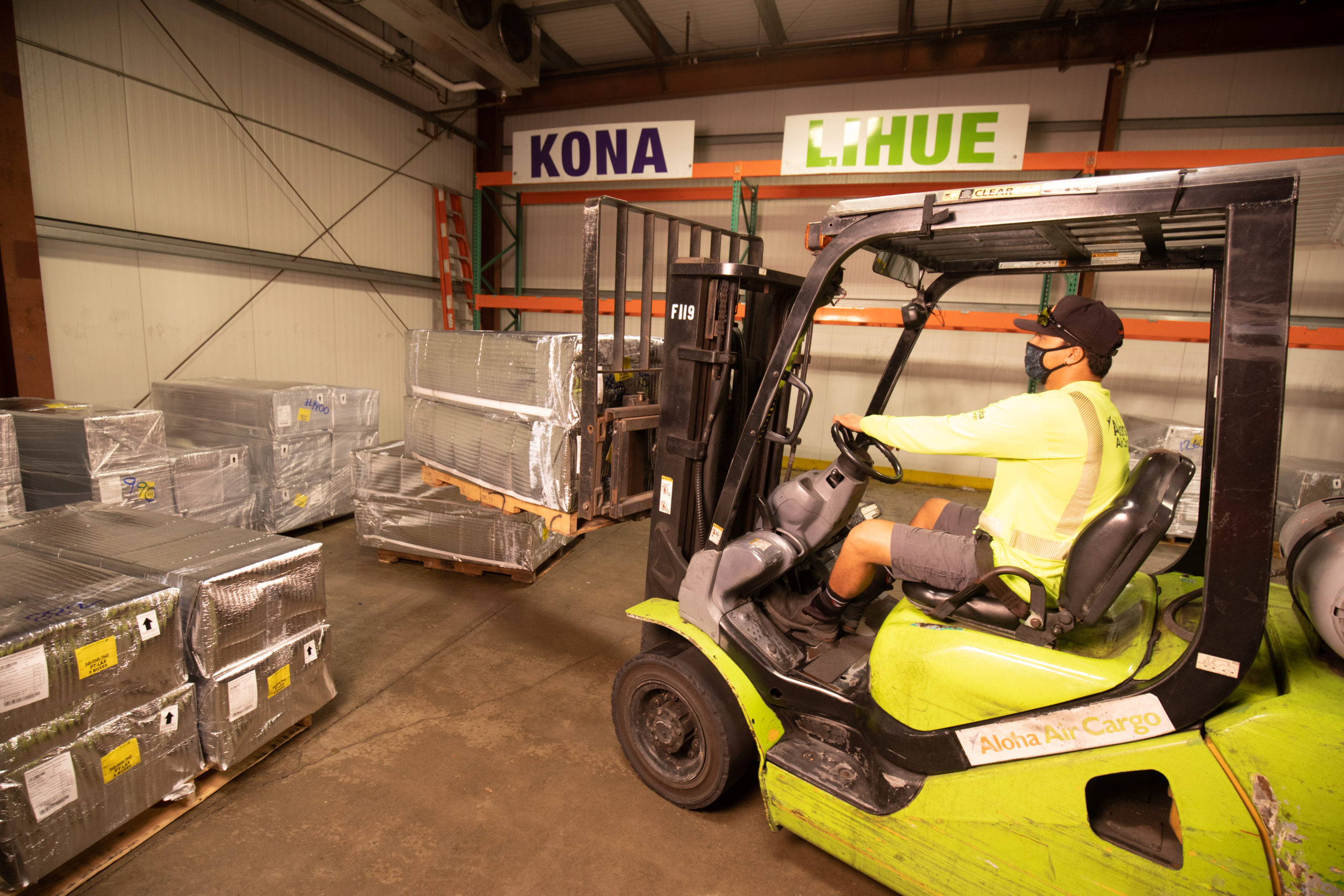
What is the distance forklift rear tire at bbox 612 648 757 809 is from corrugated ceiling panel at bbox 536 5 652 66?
30.1ft

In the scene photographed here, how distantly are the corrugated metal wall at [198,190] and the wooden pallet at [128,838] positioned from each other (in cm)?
522

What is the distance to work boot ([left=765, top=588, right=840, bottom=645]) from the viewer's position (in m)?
3.00

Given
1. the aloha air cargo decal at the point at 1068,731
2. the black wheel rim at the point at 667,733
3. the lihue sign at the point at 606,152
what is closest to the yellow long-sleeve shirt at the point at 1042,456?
the aloha air cargo decal at the point at 1068,731

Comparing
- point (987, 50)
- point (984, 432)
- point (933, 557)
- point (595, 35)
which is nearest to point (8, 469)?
point (933, 557)

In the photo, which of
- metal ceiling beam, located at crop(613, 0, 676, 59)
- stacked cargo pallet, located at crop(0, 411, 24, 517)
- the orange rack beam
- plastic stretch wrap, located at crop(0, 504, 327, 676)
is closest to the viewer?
plastic stretch wrap, located at crop(0, 504, 327, 676)

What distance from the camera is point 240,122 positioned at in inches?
287

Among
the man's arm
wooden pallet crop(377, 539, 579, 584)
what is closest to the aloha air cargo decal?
the man's arm

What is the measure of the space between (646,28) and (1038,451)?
9.50m

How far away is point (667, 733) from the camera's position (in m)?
2.86

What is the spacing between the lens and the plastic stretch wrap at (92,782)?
2098 mm

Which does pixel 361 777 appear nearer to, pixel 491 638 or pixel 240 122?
pixel 491 638

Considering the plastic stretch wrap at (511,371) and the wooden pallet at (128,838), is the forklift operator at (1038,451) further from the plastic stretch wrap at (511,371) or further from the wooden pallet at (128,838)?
the wooden pallet at (128,838)

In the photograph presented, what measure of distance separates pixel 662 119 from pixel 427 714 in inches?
389

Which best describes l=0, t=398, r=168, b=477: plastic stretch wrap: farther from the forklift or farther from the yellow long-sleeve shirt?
the yellow long-sleeve shirt
